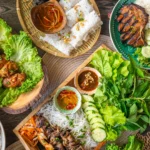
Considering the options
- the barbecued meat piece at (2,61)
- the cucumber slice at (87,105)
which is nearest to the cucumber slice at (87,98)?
the cucumber slice at (87,105)

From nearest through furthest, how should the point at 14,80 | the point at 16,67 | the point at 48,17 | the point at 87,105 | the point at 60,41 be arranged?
the point at 14,80 < the point at 16,67 < the point at 87,105 < the point at 48,17 < the point at 60,41

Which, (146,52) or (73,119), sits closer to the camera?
(73,119)

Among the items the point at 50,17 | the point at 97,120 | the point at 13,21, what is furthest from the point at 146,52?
the point at 13,21

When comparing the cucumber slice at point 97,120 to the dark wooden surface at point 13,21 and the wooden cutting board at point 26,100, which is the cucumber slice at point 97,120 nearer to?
the wooden cutting board at point 26,100

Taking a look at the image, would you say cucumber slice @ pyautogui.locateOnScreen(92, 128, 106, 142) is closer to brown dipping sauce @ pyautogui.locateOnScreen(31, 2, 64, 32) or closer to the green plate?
the green plate

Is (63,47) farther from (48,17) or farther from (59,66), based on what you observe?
(48,17)

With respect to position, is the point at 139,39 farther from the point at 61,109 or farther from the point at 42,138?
the point at 42,138

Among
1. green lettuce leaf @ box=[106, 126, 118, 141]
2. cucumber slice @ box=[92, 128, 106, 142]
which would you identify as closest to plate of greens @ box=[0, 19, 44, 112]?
cucumber slice @ box=[92, 128, 106, 142]
